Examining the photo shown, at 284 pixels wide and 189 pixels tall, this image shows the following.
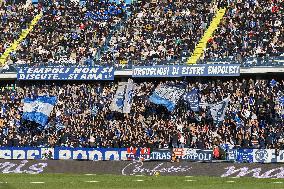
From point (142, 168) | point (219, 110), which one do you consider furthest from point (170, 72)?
point (142, 168)

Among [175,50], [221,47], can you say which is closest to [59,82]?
[175,50]

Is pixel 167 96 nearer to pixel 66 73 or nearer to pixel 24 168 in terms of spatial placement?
pixel 66 73

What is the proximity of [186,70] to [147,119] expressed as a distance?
4190 millimetres

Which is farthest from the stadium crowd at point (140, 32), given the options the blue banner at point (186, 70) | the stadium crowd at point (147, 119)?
the stadium crowd at point (147, 119)

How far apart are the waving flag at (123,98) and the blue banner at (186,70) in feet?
4.54

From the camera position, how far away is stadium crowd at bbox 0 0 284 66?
132 ft

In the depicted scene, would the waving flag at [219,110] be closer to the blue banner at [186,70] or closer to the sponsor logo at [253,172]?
the blue banner at [186,70]

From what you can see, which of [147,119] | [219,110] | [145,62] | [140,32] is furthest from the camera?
[140,32]

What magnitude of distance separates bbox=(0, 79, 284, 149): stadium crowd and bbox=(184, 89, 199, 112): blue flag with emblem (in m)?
0.39

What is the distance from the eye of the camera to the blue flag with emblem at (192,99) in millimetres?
37125

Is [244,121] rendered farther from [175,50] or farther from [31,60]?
[31,60]

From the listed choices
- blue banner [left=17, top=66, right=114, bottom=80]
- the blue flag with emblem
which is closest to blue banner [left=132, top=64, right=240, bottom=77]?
the blue flag with emblem

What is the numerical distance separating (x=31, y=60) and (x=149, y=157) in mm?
16088

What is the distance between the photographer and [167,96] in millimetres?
38656
